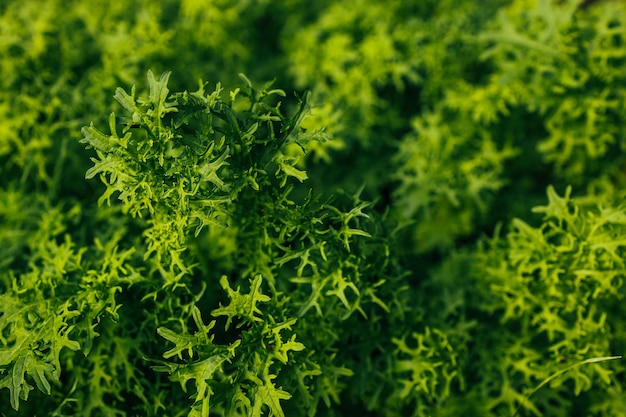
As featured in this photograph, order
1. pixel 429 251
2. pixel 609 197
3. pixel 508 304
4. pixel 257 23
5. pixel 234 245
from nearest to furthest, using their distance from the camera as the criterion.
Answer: pixel 234 245
pixel 508 304
pixel 609 197
pixel 429 251
pixel 257 23

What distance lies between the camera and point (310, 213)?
1.91 m

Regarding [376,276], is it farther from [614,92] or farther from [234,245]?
[614,92]

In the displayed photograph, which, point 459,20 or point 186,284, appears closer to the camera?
point 186,284

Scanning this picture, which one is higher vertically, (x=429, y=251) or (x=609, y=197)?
(x=609, y=197)

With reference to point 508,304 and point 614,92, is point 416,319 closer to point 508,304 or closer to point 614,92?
point 508,304

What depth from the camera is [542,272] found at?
2.19 meters

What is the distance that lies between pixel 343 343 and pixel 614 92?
6.12ft

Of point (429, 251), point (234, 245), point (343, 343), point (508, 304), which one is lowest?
point (429, 251)

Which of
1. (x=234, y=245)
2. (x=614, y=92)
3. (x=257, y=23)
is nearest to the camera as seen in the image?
(x=234, y=245)

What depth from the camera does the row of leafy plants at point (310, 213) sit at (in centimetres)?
182

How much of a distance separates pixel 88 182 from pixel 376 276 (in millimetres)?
1663

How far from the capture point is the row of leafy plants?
1.82m

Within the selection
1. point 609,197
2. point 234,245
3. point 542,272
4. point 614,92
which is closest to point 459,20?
point 614,92

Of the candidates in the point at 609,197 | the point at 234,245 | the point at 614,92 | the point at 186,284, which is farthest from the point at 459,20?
the point at 186,284
